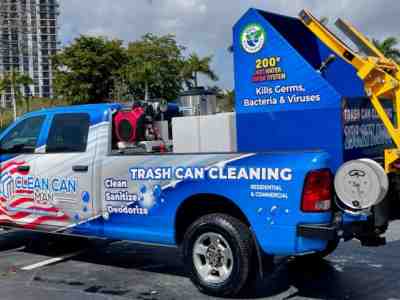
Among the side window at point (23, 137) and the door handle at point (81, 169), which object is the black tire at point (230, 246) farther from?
the side window at point (23, 137)

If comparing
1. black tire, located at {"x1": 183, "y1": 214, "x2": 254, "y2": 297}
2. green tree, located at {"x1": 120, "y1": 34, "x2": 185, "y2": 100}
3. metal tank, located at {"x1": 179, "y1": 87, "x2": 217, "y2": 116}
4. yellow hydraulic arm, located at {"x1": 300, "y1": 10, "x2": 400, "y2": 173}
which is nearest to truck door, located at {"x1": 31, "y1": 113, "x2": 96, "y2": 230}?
metal tank, located at {"x1": 179, "y1": 87, "x2": 217, "y2": 116}

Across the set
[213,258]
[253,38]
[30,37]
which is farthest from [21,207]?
[30,37]

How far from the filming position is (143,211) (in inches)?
240

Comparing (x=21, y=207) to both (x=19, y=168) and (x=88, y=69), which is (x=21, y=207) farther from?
(x=88, y=69)

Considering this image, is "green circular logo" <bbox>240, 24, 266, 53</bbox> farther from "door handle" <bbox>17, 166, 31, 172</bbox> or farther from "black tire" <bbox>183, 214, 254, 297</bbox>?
"door handle" <bbox>17, 166, 31, 172</bbox>

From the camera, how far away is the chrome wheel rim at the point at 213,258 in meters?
5.54

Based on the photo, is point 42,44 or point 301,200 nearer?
point 301,200

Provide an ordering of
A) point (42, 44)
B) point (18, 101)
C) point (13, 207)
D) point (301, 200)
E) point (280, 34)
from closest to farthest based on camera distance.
A: point (301, 200)
point (280, 34)
point (13, 207)
point (18, 101)
point (42, 44)

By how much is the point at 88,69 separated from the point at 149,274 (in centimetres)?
4267

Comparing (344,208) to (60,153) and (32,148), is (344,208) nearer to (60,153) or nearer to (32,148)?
(60,153)

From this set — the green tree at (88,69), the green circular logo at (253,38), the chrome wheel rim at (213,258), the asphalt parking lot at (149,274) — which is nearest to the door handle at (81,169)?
the asphalt parking lot at (149,274)

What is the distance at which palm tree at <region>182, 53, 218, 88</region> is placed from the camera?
46081mm

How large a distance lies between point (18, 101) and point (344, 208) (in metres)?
67.7

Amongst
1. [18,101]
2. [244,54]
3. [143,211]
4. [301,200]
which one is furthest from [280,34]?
[18,101]
